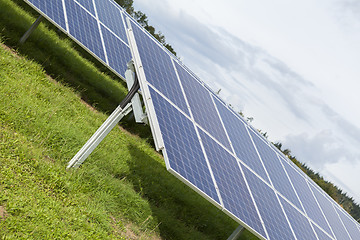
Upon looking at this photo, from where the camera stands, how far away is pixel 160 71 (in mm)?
9391

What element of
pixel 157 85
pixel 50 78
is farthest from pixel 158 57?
pixel 50 78

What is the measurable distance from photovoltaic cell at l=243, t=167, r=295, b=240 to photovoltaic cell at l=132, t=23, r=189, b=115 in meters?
2.79

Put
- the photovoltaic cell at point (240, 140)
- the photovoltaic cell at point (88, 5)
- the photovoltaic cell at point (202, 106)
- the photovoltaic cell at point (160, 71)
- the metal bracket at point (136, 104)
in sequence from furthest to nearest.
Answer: the photovoltaic cell at point (88, 5) → the photovoltaic cell at point (240, 140) → the photovoltaic cell at point (202, 106) → the photovoltaic cell at point (160, 71) → the metal bracket at point (136, 104)

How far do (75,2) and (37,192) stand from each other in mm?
9647

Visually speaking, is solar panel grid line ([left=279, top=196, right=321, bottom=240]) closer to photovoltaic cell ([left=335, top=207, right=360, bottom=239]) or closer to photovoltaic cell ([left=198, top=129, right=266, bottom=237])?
photovoltaic cell ([left=198, top=129, right=266, bottom=237])

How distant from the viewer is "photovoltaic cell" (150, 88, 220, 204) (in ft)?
23.1

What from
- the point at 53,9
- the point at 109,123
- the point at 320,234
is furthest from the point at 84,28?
the point at 320,234

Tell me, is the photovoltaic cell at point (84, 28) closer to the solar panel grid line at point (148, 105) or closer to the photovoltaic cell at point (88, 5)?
the photovoltaic cell at point (88, 5)

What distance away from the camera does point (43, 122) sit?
9.60m

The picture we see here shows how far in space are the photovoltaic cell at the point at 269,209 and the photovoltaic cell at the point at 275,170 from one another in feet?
3.21

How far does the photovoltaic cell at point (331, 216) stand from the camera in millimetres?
13078

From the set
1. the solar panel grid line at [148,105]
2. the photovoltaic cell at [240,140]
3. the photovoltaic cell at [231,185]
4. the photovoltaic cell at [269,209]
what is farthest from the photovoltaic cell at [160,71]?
the photovoltaic cell at [269,209]

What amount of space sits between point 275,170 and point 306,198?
2.03 meters

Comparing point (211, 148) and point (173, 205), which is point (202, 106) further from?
point (173, 205)
